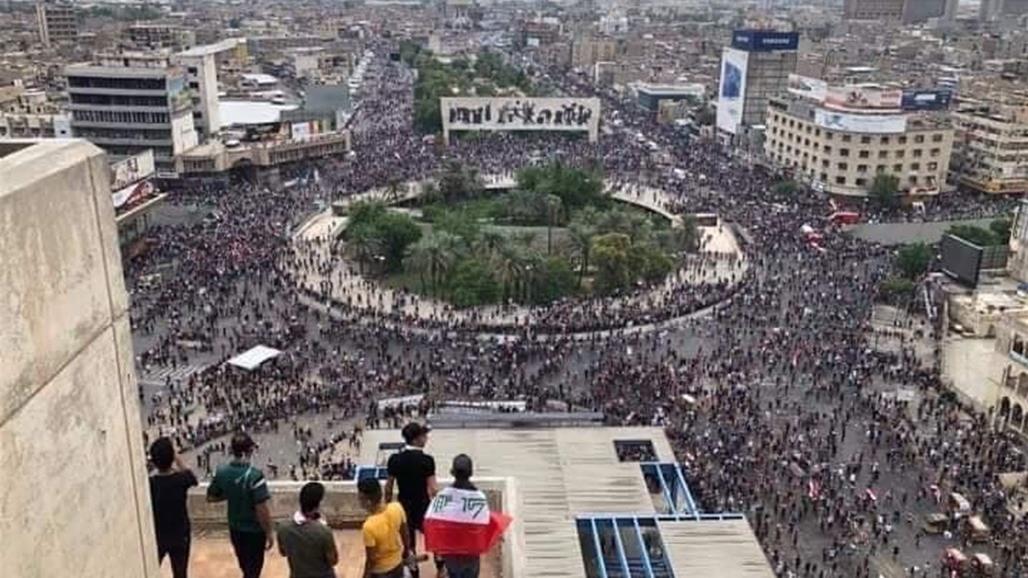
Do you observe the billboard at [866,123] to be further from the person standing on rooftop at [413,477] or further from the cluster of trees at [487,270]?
the person standing on rooftop at [413,477]

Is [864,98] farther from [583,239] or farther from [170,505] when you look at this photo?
[170,505]

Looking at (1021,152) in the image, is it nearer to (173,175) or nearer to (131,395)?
(173,175)

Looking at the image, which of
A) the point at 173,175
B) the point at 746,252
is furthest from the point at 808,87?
the point at 173,175

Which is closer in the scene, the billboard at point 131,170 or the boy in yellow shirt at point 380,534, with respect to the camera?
the boy in yellow shirt at point 380,534

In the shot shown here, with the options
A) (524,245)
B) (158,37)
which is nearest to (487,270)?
(524,245)

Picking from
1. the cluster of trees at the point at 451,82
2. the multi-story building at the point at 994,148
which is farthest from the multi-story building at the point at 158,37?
the multi-story building at the point at 994,148

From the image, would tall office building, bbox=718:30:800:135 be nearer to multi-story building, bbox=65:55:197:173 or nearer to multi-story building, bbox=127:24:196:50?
multi-story building, bbox=65:55:197:173
